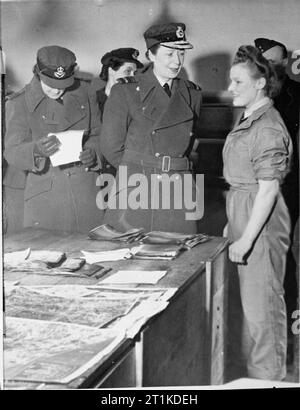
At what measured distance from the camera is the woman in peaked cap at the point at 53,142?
2100 mm

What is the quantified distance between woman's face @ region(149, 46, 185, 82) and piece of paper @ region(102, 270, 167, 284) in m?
0.78

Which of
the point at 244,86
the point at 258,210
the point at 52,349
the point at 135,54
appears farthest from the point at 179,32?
the point at 52,349

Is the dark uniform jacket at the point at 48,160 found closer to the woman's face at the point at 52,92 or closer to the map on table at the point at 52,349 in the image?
the woman's face at the point at 52,92

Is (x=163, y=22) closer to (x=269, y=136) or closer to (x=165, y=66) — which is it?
(x=165, y=66)

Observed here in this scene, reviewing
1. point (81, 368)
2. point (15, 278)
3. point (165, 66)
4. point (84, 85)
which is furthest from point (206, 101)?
point (81, 368)

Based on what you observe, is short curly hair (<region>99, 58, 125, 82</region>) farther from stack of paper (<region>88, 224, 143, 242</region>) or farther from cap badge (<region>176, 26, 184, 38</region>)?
stack of paper (<region>88, 224, 143, 242</region>)

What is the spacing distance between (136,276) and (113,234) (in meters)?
0.32

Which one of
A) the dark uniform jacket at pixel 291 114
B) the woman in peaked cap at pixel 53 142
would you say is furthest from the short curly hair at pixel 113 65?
the dark uniform jacket at pixel 291 114

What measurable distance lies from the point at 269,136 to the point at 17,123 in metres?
0.99

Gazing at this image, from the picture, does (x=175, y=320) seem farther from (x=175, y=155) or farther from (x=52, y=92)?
(x=52, y=92)

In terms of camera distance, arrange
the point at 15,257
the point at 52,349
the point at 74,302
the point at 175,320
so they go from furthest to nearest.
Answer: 1. the point at 15,257
2. the point at 175,320
3. the point at 74,302
4. the point at 52,349

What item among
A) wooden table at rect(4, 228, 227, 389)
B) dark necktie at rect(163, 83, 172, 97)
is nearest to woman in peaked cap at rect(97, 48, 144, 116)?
dark necktie at rect(163, 83, 172, 97)

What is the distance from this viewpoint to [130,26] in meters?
2.07

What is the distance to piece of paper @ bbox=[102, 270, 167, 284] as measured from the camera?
182 cm
